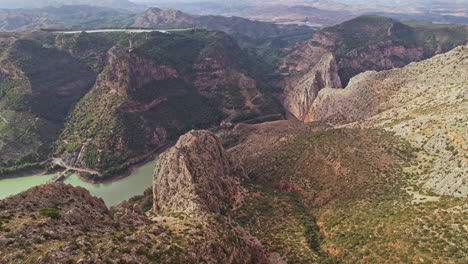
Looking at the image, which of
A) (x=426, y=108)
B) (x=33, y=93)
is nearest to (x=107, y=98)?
(x=33, y=93)

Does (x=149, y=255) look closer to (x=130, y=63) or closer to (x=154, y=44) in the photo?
(x=130, y=63)

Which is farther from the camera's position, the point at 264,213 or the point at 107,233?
the point at 264,213

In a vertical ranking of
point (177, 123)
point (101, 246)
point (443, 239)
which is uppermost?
point (101, 246)

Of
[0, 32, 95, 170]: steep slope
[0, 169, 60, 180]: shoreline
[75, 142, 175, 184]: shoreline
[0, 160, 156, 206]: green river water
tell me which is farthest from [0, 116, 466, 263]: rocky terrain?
[0, 32, 95, 170]: steep slope

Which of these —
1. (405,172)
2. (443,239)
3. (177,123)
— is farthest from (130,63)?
(443,239)

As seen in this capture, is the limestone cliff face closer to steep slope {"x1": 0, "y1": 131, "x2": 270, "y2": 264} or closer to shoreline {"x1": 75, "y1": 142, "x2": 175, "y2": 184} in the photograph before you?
shoreline {"x1": 75, "y1": 142, "x2": 175, "y2": 184}

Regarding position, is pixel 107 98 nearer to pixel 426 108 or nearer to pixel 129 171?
pixel 129 171
